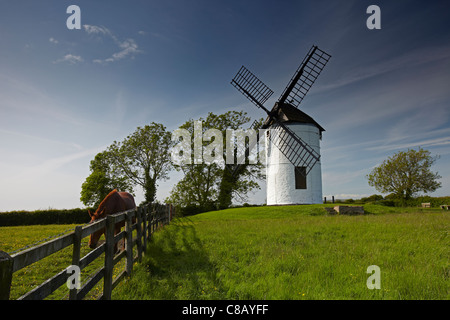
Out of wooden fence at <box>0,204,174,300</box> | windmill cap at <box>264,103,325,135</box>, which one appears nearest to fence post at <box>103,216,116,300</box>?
wooden fence at <box>0,204,174,300</box>

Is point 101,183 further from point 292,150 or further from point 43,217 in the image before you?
point 292,150

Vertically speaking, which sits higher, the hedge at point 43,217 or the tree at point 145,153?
the tree at point 145,153

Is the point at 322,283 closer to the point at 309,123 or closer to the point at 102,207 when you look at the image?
the point at 102,207

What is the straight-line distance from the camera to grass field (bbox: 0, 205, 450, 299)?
4980 millimetres

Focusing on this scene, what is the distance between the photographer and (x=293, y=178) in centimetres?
2617

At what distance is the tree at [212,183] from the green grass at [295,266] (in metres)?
21.5

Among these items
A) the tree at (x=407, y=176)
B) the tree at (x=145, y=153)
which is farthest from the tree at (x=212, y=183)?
the tree at (x=407, y=176)

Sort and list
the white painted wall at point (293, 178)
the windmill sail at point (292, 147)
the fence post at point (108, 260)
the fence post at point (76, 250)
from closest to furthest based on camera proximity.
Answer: the fence post at point (76, 250) → the fence post at point (108, 260) → the windmill sail at point (292, 147) → the white painted wall at point (293, 178)

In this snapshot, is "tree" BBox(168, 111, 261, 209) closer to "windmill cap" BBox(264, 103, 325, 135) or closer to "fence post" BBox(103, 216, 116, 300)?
"windmill cap" BBox(264, 103, 325, 135)

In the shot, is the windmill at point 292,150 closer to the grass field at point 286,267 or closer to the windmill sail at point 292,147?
the windmill sail at point 292,147

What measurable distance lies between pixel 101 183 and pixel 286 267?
3204cm

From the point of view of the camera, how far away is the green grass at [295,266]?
4961 mm

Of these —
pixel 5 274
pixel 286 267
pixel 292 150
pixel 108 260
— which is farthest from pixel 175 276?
pixel 292 150

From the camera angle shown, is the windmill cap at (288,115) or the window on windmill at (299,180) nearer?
the window on windmill at (299,180)
